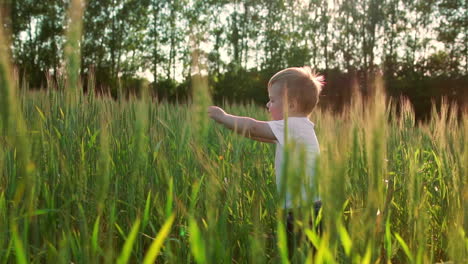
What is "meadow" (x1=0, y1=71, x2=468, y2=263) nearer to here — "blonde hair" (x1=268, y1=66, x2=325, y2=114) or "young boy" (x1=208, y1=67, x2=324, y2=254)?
"young boy" (x1=208, y1=67, x2=324, y2=254)

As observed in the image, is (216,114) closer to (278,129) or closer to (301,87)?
(278,129)

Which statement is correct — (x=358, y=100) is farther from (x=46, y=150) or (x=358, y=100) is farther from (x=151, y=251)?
(x=151, y=251)

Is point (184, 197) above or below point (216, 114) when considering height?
below

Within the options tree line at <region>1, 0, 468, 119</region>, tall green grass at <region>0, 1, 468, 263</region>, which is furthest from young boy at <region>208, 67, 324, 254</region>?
tree line at <region>1, 0, 468, 119</region>

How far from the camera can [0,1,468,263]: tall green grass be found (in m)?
0.57

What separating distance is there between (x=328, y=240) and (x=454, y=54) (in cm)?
1831

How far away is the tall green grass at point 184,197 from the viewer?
0.57 meters

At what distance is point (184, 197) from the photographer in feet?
3.66

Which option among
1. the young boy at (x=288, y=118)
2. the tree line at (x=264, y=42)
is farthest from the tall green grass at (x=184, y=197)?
the tree line at (x=264, y=42)

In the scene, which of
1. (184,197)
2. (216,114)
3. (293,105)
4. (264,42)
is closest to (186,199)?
(184,197)

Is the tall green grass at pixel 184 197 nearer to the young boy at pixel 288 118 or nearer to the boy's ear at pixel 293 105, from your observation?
the young boy at pixel 288 118

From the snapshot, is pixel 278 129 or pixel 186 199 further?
pixel 278 129

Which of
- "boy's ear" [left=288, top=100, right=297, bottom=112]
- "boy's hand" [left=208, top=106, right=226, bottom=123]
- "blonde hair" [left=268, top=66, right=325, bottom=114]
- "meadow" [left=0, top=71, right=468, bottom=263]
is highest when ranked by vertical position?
"blonde hair" [left=268, top=66, right=325, bottom=114]

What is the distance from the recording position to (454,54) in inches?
658
